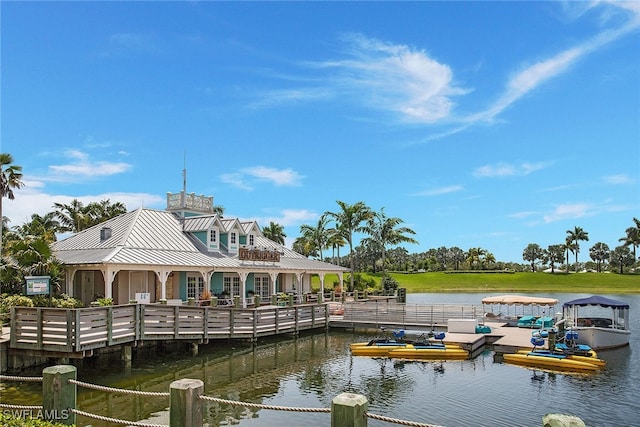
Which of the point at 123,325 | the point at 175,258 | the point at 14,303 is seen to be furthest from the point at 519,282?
the point at 14,303

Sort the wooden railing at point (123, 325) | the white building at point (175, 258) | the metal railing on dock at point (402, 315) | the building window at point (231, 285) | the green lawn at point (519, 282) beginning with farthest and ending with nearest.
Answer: the green lawn at point (519, 282) < the building window at point (231, 285) < the metal railing on dock at point (402, 315) < the white building at point (175, 258) < the wooden railing at point (123, 325)

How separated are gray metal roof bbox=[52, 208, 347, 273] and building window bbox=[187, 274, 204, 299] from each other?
4.75 feet

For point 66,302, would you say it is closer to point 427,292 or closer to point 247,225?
point 247,225

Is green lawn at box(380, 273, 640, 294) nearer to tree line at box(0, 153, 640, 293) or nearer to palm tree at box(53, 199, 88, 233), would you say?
tree line at box(0, 153, 640, 293)

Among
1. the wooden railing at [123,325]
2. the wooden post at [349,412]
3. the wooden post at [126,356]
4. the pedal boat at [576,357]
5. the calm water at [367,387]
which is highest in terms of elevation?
the wooden post at [349,412]

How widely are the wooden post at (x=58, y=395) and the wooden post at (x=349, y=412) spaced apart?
13.0 feet

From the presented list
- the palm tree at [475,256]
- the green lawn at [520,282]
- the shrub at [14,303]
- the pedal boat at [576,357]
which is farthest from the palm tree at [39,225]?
the palm tree at [475,256]

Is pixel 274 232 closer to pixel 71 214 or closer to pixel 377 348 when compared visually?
pixel 71 214

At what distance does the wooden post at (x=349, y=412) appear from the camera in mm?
5953

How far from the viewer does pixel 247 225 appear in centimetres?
4191

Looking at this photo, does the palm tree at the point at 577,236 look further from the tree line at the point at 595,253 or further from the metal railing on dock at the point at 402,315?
Result: the metal railing on dock at the point at 402,315

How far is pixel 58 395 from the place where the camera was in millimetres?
7590

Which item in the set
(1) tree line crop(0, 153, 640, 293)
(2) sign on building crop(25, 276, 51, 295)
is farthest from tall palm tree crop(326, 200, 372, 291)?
(2) sign on building crop(25, 276, 51, 295)

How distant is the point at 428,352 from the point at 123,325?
12855 mm
